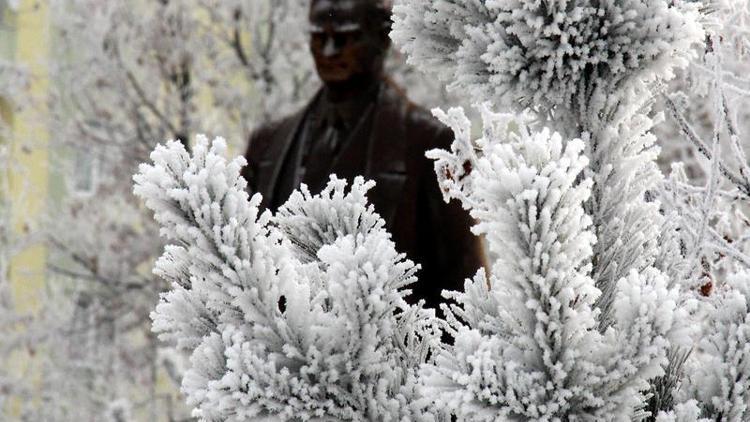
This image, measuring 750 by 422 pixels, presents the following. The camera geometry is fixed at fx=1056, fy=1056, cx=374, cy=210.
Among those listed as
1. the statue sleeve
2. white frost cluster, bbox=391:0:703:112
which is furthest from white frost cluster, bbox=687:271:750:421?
the statue sleeve

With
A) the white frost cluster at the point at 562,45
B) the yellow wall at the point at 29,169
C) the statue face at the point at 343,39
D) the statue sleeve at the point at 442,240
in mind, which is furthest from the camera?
the yellow wall at the point at 29,169

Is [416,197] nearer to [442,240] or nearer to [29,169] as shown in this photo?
[442,240]

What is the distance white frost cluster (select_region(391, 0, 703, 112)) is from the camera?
52.9 inches

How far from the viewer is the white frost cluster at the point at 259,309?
122 cm

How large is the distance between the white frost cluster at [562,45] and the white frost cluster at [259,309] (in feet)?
0.94

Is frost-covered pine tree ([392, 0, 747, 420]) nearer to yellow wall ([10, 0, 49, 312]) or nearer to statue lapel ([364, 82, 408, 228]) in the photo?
statue lapel ([364, 82, 408, 228])

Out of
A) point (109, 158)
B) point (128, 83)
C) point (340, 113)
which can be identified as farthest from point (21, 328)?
point (340, 113)

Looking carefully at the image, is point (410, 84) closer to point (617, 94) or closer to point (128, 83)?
point (128, 83)

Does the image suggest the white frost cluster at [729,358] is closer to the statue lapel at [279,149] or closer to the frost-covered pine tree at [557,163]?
the frost-covered pine tree at [557,163]

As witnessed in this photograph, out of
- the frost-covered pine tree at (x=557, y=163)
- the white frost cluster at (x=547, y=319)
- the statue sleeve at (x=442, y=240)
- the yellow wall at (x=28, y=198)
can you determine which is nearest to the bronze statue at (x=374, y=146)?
the statue sleeve at (x=442, y=240)

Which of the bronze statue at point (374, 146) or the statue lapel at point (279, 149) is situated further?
the statue lapel at point (279, 149)

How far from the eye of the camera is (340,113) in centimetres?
294

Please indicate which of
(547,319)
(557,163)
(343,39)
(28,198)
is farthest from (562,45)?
(28,198)

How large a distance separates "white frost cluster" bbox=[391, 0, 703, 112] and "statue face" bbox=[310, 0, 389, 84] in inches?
55.0
